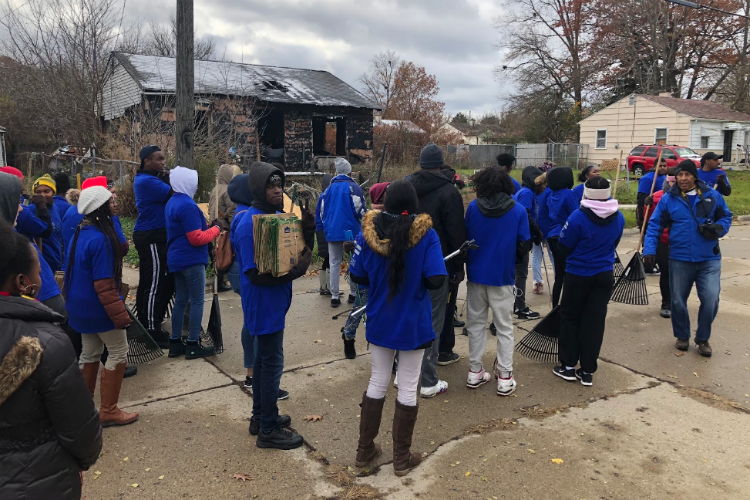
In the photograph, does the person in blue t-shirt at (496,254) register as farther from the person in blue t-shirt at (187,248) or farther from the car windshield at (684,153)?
the car windshield at (684,153)

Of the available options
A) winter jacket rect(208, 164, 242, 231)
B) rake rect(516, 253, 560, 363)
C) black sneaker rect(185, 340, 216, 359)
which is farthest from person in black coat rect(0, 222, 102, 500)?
winter jacket rect(208, 164, 242, 231)

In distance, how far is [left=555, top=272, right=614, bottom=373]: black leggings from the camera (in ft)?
15.2

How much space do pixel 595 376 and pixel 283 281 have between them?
3100mm

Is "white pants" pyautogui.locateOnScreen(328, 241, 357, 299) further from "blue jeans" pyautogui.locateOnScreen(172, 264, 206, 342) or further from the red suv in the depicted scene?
the red suv

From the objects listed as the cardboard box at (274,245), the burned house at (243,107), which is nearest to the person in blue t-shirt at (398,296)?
the cardboard box at (274,245)

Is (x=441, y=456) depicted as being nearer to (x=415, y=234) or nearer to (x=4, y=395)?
(x=415, y=234)

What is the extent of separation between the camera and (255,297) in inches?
140

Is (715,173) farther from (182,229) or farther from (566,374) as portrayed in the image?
(182,229)

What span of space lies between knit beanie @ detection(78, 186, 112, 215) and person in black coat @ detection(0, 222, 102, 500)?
72.9 inches

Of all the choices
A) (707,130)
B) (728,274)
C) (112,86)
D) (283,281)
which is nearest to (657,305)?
(728,274)

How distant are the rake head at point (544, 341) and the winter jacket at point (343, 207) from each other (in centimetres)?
251

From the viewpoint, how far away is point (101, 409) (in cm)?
399

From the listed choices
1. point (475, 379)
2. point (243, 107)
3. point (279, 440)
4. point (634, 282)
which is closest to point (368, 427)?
point (279, 440)

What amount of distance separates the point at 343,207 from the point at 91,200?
11.5ft
